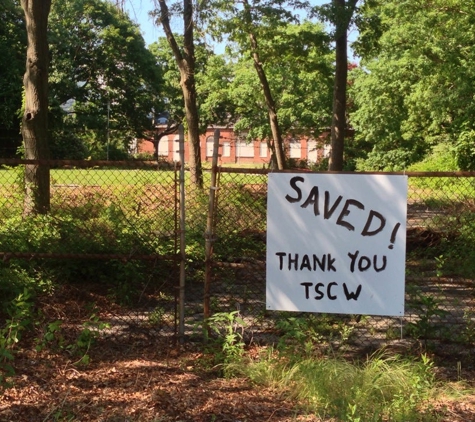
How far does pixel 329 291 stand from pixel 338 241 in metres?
0.39

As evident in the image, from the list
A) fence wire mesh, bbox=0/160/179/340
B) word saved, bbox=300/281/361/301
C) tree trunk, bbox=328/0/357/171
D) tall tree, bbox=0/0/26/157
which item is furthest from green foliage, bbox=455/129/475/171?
word saved, bbox=300/281/361/301

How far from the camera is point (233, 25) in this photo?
18.2 m

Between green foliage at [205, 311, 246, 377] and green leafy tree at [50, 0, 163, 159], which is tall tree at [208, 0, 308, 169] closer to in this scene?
green foliage at [205, 311, 246, 377]

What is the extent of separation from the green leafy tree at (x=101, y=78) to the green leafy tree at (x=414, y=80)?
16.0 metres

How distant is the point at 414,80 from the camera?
29.6 metres

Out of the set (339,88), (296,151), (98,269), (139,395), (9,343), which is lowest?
(139,395)

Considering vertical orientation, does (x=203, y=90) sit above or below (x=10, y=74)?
above

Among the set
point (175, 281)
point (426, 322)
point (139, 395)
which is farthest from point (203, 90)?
point (139, 395)

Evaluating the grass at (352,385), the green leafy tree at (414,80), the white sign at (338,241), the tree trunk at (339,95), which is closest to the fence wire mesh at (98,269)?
the white sign at (338,241)

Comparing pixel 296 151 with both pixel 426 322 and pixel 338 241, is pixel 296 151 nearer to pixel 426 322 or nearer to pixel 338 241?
pixel 426 322

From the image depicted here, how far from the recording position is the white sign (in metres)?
4.82

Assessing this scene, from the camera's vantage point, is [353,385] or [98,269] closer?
[353,385]

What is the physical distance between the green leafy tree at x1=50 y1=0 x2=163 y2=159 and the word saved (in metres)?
36.5

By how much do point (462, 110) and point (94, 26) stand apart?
91.7 feet
